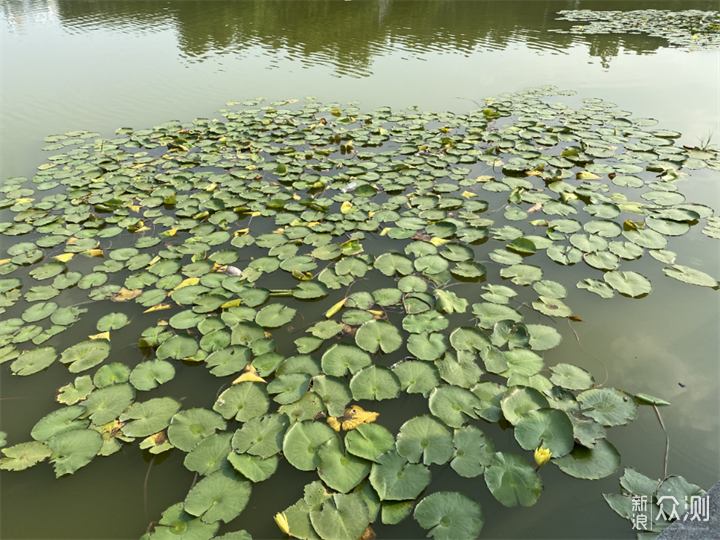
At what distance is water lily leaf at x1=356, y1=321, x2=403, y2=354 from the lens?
252 cm

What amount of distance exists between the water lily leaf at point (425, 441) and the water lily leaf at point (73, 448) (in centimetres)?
162

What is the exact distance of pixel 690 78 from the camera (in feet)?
25.4

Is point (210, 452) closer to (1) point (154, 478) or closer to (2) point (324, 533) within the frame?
(1) point (154, 478)

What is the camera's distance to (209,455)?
6.56ft

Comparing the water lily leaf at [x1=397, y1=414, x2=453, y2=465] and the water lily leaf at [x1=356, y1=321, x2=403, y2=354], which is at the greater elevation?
the water lily leaf at [x1=356, y1=321, x2=403, y2=354]

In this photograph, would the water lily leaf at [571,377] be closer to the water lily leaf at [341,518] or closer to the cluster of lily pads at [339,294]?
the cluster of lily pads at [339,294]

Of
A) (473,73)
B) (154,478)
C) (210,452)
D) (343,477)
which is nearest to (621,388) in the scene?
(343,477)

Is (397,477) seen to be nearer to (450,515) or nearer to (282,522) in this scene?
(450,515)

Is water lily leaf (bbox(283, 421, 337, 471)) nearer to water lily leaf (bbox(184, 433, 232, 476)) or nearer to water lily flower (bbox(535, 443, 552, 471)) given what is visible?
water lily leaf (bbox(184, 433, 232, 476))

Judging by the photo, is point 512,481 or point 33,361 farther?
point 33,361

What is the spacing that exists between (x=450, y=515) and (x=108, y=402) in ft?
6.50

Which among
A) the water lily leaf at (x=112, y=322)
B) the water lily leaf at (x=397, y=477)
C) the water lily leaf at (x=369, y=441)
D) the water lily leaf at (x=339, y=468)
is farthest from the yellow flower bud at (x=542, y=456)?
the water lily leaf at (x=112, y=322)

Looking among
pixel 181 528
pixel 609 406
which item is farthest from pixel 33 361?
pixel 609 406

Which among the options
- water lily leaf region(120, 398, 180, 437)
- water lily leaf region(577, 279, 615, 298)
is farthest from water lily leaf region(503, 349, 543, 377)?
water lily leaf region(120, 398, 180, 437)
